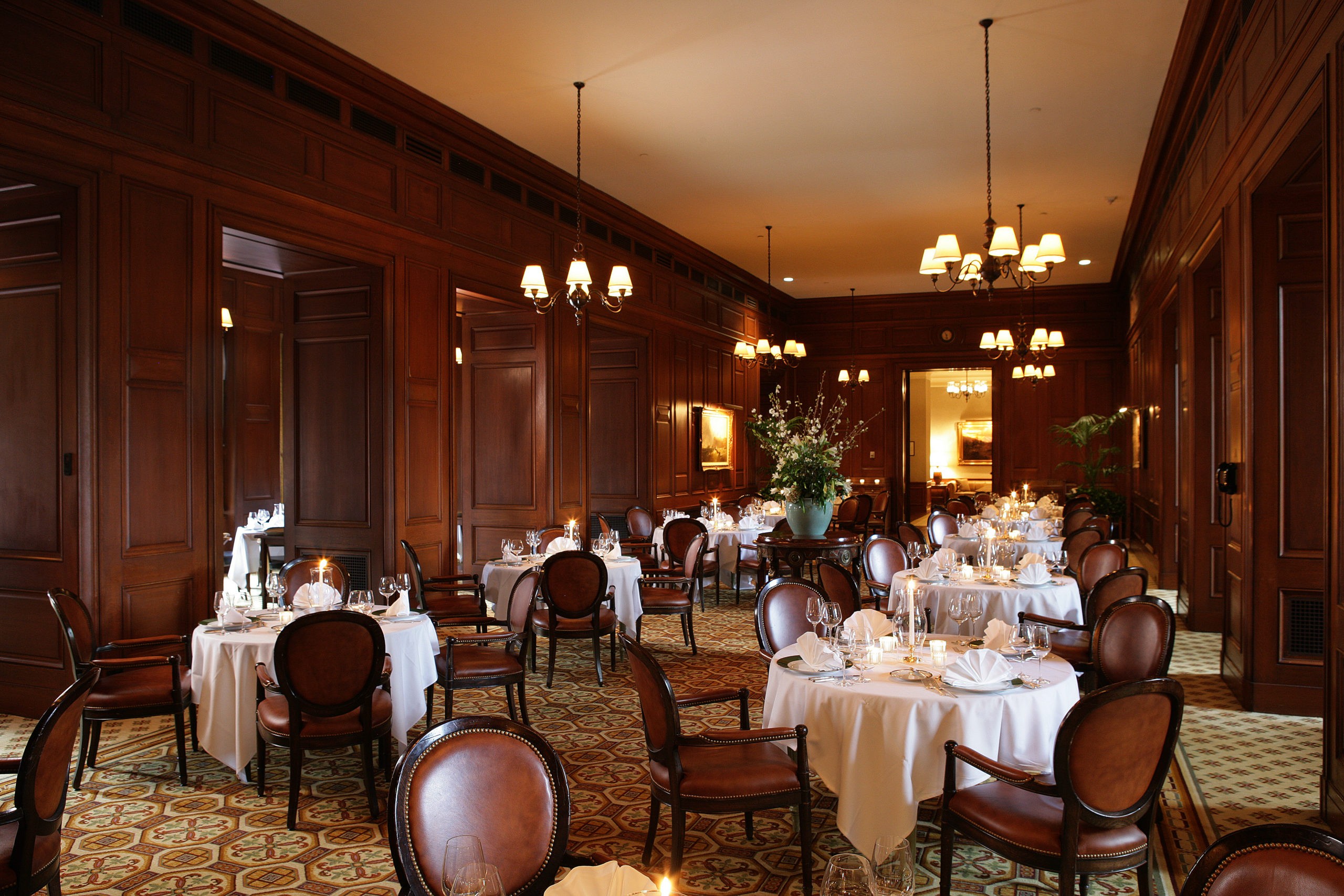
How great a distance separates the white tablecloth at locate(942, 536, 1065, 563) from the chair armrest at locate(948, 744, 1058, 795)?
16.3 ft

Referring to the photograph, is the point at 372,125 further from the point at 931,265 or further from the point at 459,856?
the point at 459,856

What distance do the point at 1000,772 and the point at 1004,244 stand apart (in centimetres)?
409

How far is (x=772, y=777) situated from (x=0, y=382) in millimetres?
5257

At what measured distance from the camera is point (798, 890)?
10.9 feet

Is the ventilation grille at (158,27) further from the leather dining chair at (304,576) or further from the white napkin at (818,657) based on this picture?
the white napkin at (818,657)

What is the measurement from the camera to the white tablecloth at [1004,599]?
18.5 ft

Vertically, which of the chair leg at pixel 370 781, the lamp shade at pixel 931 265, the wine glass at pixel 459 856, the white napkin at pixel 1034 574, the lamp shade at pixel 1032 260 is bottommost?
the chair leg at pixel 370 781

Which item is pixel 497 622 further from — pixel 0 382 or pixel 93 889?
pixel 0 382

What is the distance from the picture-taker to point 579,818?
4.00 m

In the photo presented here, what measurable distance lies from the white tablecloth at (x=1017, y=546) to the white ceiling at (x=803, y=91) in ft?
12.3

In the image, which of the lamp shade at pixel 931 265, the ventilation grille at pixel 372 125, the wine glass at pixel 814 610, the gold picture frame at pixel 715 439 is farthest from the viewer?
the gold picture frame at pixel 715 439

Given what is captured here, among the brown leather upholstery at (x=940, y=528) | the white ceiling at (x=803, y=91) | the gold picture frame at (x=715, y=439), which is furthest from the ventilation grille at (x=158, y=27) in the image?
the gold picture frame at (x=715, y=439)

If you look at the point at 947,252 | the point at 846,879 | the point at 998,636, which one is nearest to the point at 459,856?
the point at 846,879

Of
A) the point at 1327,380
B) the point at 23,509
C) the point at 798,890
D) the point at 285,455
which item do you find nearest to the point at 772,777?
the point at 798,890
